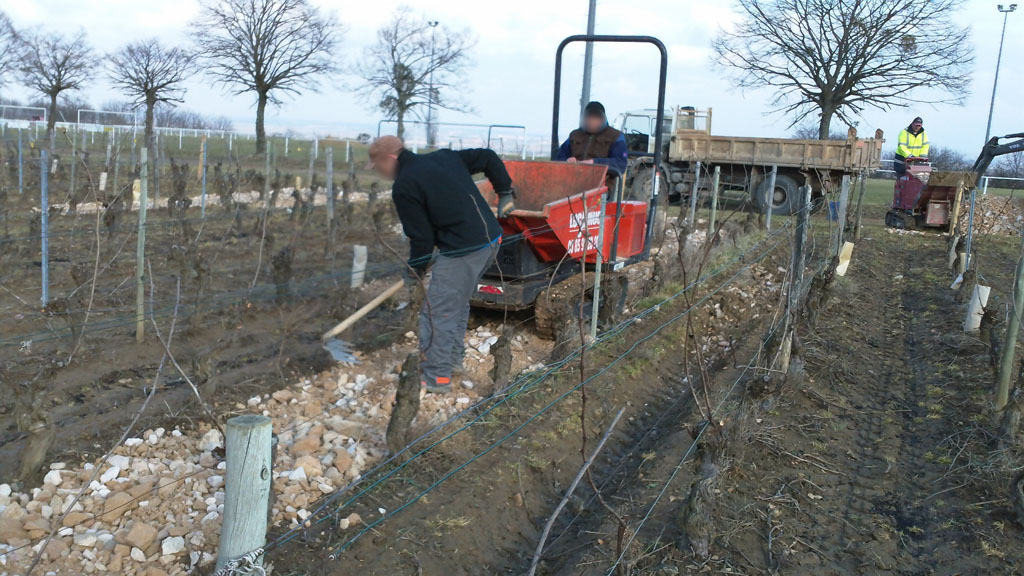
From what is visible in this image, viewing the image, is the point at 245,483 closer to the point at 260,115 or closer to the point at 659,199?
the point at 659,199

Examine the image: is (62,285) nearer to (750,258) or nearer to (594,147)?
(594,147)

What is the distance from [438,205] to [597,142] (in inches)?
A: 109

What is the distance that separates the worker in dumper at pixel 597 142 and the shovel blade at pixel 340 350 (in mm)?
2454

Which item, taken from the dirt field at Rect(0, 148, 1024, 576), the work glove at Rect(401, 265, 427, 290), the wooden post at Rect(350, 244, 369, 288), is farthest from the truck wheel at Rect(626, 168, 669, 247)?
the work glove at Rect(401, 265, 427, 290)

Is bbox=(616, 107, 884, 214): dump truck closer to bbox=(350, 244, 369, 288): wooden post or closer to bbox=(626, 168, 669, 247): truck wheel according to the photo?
bbox=(626, 168, 669, 247): truck wheel

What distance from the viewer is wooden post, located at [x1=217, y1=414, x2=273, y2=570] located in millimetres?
2424

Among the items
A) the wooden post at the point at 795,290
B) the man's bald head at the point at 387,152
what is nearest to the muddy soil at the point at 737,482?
the wooden post at the point at 795,290

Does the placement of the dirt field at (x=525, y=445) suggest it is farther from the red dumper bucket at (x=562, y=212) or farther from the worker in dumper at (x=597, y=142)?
the worker in dumper at (x=597, y=142)

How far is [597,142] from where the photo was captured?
7.36 m

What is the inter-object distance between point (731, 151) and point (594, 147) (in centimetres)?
1008

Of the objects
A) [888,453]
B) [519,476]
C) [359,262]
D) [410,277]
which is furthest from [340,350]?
[888,453]

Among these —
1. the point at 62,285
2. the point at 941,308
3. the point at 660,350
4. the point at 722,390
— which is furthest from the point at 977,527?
the point at 62,285

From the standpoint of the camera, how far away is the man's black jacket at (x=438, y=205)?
4906mm

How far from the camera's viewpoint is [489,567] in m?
3.73
